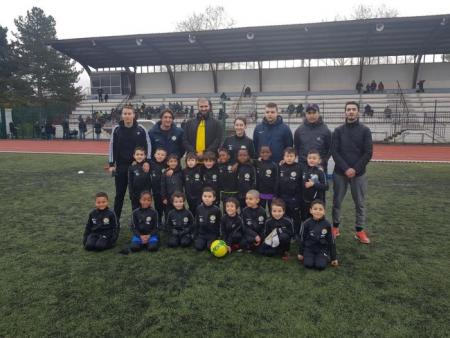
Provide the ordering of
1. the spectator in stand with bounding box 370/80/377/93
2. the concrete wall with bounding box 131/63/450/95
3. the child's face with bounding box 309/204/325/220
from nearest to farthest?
the child's face with bounding box 309/204/325/220 < the spectator in stand with bounding box 370/80/377/93 < the concrete wall with bounding box 131/63/450/95

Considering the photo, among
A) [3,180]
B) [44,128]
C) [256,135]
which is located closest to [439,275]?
[256,135]

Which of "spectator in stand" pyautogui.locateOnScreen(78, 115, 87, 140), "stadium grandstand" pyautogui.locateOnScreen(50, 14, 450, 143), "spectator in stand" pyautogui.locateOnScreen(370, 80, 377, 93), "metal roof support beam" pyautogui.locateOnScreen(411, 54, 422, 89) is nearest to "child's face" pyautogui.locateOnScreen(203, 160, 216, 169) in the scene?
"stadium grandstand" pyautogui.locateOnScreen(50, 14, 450, 143)

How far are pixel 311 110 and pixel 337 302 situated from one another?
8.73 feet

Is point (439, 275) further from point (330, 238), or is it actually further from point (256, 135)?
point (256, 135)

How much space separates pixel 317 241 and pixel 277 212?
63 centimetres

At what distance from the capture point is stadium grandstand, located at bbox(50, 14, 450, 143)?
25688 millimetres

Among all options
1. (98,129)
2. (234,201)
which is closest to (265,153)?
(234,201)

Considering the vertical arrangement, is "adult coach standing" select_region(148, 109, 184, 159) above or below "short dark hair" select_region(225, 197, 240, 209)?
above

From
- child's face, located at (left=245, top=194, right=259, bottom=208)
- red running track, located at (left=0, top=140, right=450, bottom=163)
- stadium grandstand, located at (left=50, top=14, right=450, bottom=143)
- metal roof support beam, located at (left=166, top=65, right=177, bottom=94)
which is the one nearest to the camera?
child's face, located at (left=245, top=194, right=259, bottom=208)

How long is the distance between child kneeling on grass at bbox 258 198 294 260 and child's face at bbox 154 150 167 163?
74.2 inches

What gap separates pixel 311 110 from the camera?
16.5ft

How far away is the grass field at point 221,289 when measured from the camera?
3.09 meters

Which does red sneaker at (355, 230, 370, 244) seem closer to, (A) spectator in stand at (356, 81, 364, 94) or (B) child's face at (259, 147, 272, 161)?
(B) child's face at (259, 147, 272, 161)

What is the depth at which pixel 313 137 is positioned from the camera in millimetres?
5129
